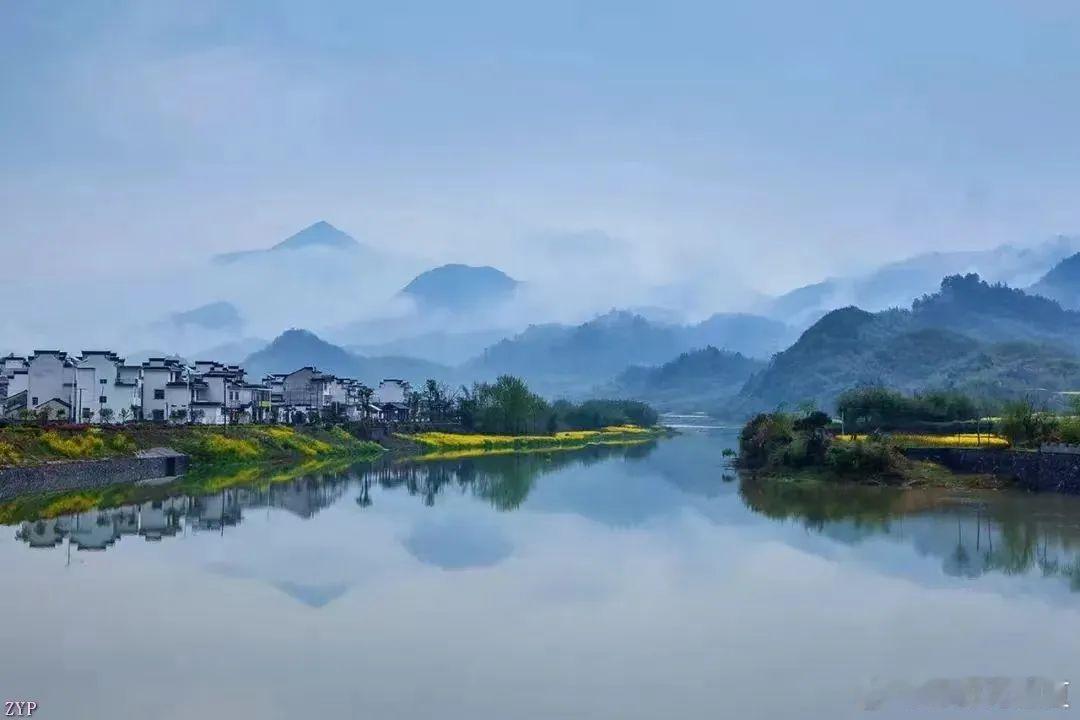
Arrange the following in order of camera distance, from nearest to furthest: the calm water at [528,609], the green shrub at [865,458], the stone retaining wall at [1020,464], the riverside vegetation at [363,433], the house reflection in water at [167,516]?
the calm water at [528,609] → the house reflection in water at [167,516] → the stone retaining wall at [1020,464] → the riverside vegetation at [363,433] → the green shrub at [865,458]

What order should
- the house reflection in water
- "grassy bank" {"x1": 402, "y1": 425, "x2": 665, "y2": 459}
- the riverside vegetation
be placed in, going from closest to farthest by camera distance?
1. the house reflection in water
2. the riverside vegetation
3. "grassy bank" {"x1": 402, "y1": 425, "x2": 665, "y2": 459}

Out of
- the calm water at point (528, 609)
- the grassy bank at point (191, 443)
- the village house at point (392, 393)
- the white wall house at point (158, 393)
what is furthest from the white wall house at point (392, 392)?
the calm water at point (528, 609)

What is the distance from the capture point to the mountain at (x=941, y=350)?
90625mm

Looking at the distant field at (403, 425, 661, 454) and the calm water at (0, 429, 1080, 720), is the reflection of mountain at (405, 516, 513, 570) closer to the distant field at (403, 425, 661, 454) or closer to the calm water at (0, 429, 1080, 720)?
the calm water at (0, 429, 1080, 720)

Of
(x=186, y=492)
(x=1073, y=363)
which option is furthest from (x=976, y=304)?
(x=186, y=492)

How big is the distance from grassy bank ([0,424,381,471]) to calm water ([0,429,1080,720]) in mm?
5224

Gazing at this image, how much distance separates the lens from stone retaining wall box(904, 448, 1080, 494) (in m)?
28.5

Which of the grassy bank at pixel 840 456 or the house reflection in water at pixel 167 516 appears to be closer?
the house reflection in water at pixel 167 516

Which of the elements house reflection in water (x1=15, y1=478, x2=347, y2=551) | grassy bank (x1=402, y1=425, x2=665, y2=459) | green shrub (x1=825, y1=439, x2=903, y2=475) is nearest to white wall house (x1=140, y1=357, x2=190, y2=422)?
grassy bank (x1=402, y1=425, x2=665, y2=459)

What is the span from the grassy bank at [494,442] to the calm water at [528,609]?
28773 millimetres

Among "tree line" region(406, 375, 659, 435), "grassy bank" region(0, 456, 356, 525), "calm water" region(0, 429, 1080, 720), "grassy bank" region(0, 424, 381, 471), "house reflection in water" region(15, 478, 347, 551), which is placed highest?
"tree line" region(406, 375, 659, 435)

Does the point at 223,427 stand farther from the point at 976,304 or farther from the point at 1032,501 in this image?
the point at 976,304

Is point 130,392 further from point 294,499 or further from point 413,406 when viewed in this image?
point 413,406

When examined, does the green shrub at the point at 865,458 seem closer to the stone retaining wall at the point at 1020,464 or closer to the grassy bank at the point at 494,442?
the stone retaining wall at the point at 1020,464
